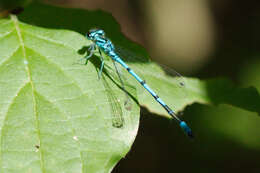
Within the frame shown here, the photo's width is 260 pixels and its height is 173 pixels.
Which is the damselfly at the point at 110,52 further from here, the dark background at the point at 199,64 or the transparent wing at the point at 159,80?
the dark background at the point at 199,64

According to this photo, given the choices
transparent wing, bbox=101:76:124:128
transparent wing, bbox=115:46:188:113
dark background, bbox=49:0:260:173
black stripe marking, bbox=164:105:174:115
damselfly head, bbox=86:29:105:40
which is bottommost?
dark background, bbox=49:0:260:173

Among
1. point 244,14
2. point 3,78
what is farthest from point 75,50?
point 244,14

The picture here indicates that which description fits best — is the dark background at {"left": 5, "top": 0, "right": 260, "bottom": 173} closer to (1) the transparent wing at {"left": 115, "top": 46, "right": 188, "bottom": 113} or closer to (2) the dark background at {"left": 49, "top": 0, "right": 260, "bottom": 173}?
(2) the dark background at {"left": 49, "top": 0, "right": 260, "bottom": 173}

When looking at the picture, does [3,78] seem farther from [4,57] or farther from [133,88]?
[133,88]

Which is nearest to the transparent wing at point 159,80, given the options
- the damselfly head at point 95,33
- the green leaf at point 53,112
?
the damselfly head at point 95,33

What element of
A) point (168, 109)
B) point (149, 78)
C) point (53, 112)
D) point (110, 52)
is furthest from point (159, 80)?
point (53, 112)

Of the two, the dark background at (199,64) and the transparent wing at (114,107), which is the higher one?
the transparent wing at (114,107)

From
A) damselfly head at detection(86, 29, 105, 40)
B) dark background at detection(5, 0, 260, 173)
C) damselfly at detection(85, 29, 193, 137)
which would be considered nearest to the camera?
damselfly at detection(85, 29, 193, 137)

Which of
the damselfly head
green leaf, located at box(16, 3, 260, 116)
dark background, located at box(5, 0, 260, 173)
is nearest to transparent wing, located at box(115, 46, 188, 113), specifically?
green leaf, located at box(16, 3, 260, 116)

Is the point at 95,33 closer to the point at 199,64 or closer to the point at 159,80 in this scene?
the point at 159,80
